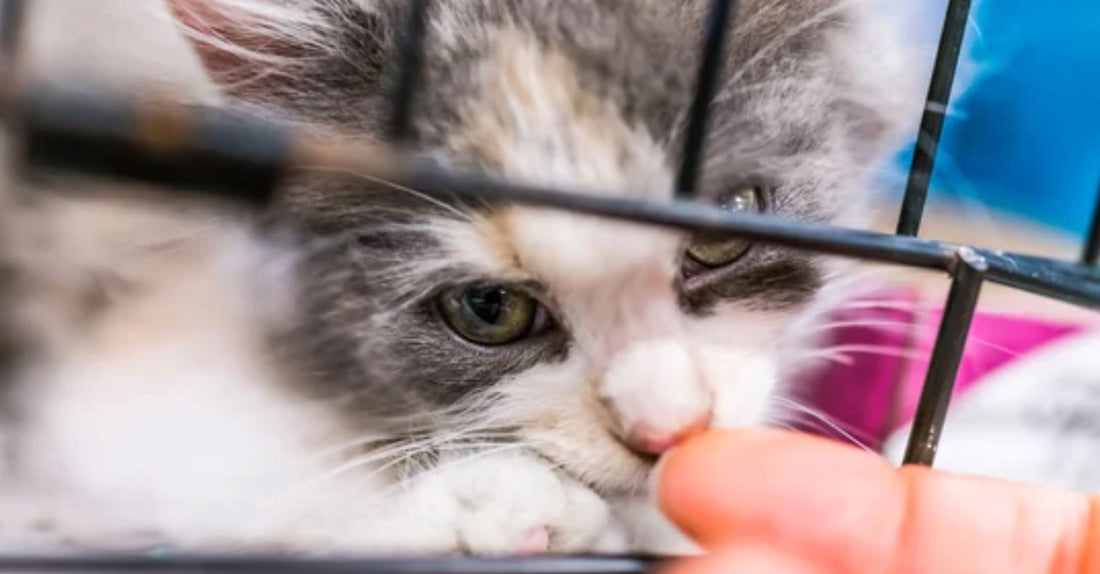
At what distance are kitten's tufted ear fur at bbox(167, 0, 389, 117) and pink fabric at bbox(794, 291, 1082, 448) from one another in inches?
20.3

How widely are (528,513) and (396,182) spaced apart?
0.30m

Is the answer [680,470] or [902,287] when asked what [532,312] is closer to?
[680,470]

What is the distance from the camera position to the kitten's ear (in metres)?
0.87

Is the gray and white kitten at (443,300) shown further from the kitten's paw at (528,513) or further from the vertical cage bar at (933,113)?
the vertical cage bar at (933,113)

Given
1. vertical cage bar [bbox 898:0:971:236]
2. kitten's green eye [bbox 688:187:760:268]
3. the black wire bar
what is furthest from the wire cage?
kitten's green eye [bbox 688:187:760:268]

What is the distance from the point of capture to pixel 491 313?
2.85ft

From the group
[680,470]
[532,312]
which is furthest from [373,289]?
[680,470]

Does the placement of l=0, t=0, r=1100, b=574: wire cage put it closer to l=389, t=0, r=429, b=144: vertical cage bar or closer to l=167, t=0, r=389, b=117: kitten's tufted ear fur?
l=389, t=0, r=429, b=144: vertical cage bar

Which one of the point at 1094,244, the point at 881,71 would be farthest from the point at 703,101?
the point at 881,71

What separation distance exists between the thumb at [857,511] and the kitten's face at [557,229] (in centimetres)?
16

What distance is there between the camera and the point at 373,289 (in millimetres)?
881

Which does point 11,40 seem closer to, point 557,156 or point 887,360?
point 557,156

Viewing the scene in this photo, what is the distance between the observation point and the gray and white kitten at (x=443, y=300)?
777mm

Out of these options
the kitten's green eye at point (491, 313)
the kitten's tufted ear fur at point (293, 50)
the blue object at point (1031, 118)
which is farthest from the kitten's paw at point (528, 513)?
the blue object at point (1031, 118)
